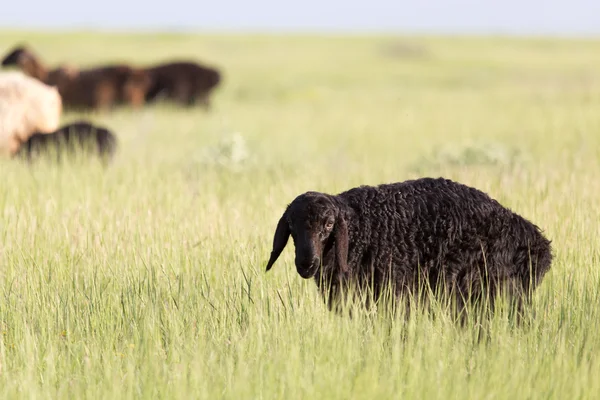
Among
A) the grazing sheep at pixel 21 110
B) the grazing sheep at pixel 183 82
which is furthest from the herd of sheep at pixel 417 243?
the grazing sheep at pixel 183 82

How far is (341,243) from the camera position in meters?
4.62

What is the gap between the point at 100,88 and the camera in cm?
2059

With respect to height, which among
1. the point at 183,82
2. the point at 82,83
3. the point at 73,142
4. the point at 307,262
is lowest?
the point at 307,262

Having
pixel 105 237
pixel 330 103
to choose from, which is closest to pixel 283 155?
pixel 105 237

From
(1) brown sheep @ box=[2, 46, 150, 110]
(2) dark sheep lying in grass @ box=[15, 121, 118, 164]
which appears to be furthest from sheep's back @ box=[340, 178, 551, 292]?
(1) brown sheep @ box=[2, 46, 150, 110]

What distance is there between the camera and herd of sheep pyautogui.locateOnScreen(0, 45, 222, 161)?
13.0m

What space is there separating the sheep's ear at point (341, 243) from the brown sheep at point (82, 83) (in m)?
16.9

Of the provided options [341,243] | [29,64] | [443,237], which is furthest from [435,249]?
[29,64]

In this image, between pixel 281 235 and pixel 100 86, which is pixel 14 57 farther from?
pixel 281 235

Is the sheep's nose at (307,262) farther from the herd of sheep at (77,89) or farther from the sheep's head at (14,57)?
the sheep's head at (14,57)

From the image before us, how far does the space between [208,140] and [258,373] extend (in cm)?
1148

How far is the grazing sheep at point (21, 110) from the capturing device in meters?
12.7

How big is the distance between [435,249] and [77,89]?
1727cm

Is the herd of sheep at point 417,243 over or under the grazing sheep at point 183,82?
under
